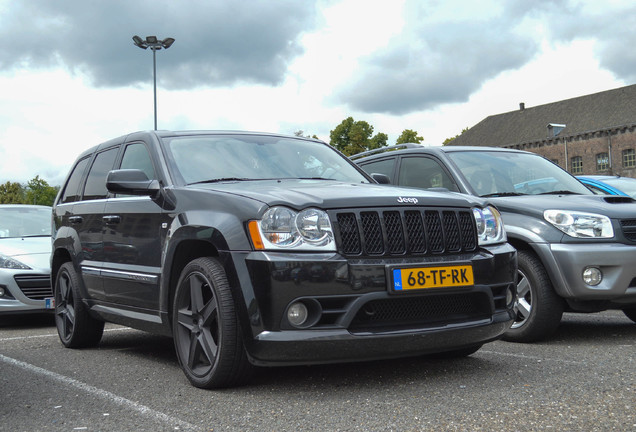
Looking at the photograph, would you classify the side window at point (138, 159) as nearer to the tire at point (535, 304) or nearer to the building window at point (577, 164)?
the tire at point (535, 304)

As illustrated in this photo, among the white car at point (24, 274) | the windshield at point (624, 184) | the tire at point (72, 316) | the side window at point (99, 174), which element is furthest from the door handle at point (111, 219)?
the windshield at point (624, 184)

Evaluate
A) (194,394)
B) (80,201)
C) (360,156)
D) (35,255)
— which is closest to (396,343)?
(194,394)

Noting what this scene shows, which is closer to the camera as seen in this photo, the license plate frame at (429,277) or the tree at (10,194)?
the license plate frame at (429,277)

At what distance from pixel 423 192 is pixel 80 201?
10.7 ft

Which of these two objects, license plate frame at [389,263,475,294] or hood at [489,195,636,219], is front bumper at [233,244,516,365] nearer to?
license plate frame at [389,263,475,294]

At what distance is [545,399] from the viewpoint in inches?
160

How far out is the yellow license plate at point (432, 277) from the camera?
4242 millimetres

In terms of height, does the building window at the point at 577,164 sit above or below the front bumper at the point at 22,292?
above

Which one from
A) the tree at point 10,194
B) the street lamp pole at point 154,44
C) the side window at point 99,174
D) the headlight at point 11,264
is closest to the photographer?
the side window at point 99,174

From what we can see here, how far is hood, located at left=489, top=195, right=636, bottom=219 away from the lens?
6102 mm

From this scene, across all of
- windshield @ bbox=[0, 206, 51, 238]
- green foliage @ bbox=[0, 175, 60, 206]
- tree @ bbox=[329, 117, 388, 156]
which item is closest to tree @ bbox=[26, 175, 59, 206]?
green foliage @ bbox=[0, 175, 60, 206]

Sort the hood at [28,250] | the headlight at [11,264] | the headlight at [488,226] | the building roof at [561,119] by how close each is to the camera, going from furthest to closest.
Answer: the building roof at [561,119]
the hood at [28,250]
the headlight at [11,264]
the headlight at [488,226]

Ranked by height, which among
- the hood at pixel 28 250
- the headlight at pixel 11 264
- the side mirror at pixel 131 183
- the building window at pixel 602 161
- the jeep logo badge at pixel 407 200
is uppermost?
the building window at pixel 602 161

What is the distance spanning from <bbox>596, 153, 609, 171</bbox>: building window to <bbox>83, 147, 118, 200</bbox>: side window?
209ft
